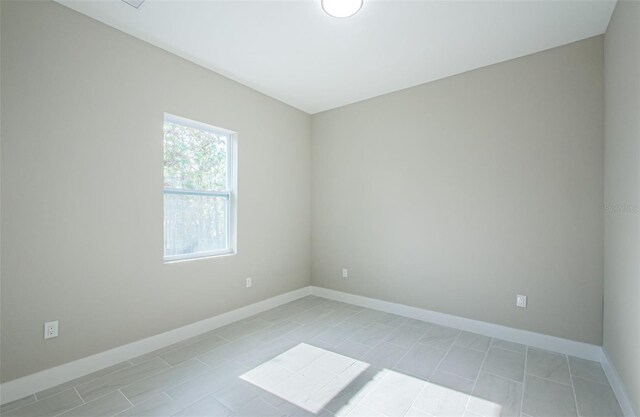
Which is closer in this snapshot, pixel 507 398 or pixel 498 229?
pixel 507 398

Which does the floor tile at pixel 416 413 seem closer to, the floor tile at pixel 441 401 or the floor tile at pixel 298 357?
the floor tile at pixel 441 401

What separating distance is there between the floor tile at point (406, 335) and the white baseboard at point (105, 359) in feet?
5.58

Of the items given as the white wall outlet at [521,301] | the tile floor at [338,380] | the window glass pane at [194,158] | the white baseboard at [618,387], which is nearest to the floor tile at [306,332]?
the tile floor at [338,380]

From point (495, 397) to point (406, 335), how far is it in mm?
1077

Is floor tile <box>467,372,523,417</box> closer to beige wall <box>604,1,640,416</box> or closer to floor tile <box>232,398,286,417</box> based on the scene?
beige wall <box>604,1,640,416</box>

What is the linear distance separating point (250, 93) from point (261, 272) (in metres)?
2.24

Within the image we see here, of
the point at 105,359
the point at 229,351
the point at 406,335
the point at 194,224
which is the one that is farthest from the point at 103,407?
the point at 406,335

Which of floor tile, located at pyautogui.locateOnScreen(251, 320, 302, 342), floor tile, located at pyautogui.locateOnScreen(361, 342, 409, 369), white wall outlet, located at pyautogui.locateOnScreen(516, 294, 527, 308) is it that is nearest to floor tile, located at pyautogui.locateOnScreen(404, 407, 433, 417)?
floor tile, located at pyautogui.locateOnScreen(361, 342, 409, 369)

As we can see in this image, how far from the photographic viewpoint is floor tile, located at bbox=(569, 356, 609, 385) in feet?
7.47

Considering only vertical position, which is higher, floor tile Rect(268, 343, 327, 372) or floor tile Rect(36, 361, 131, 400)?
floor tile Rect(36, 361, 131, 400)

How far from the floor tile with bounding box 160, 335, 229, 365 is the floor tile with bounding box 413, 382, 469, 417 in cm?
184

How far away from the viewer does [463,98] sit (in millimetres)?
3244

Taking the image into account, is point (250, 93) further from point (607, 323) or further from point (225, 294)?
point (607, 323)

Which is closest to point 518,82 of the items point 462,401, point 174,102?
point 462,401
